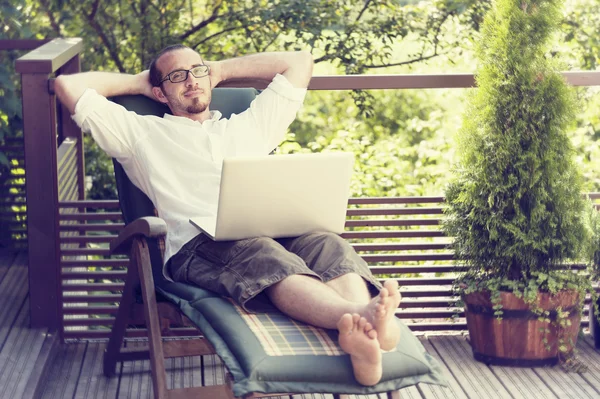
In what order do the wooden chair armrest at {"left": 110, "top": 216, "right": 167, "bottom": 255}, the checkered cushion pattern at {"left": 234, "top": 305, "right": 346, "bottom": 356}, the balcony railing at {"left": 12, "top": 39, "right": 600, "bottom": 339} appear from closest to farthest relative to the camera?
1. the checkered cushion pattern at {"left": 234, "top": 305, "right": 346, "bottom": 356}
2. the wooden chair armrest at {"left": 110, "top": 216, "right": 167, "bottom": 255}
3. the balcony railing at {"left": 12, "top": 39, "right": 600, "bottom": 339}

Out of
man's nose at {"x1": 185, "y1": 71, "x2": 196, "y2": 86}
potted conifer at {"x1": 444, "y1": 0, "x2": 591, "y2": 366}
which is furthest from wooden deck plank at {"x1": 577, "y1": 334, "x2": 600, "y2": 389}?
man's nose at {"x1": 185, "y1": 71, "x2": 196, "y2": 86}

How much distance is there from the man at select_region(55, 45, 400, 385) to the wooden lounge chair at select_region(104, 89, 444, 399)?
55 mm

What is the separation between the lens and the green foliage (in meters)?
3.67

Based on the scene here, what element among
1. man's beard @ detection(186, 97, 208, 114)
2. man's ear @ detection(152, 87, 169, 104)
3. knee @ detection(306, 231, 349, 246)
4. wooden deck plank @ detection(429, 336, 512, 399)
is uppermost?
man's ear @ detection(152, 87, 169, 104)

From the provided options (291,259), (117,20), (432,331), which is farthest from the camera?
(117,20)

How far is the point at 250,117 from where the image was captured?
3.73m

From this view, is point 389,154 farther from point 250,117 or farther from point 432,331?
point 250,117

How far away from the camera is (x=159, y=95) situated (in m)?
3.68

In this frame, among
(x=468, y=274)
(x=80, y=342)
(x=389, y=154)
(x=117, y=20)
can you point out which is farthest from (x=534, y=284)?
(x=117, y=20)

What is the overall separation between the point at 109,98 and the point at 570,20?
5044 mm

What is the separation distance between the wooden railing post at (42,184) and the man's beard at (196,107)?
58 centimetres

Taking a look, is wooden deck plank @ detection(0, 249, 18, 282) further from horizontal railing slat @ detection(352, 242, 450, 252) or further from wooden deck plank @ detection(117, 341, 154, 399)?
horizontal railing slat @ detection(352, 242, 450, 252)

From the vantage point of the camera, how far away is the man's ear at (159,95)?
3.67 m

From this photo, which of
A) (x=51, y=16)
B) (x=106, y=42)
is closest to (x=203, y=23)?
(x=106, y=42)
